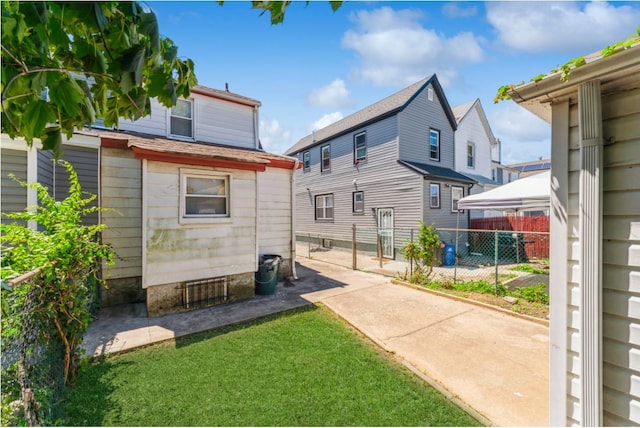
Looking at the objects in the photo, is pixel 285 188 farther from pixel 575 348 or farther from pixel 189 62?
pixel 575 348

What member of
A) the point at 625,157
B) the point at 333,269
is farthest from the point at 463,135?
the point at 625,157

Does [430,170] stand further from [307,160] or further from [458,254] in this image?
[307,160]

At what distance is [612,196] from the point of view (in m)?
2.01

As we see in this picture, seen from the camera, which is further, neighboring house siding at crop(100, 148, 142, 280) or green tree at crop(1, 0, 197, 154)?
neighboring house siding at crop(100, 148, 142, 280)

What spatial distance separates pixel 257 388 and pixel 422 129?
13.6 m

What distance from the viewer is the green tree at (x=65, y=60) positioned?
3.76 ft

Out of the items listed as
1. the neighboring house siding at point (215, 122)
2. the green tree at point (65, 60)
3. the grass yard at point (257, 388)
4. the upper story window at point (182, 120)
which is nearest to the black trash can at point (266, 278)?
the grass yard at point (257, 388)

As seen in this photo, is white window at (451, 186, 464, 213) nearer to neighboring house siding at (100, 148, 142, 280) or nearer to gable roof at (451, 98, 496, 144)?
gable roof at (451, 98, 496, 144)

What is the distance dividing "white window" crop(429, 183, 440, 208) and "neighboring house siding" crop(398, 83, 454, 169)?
175 cm

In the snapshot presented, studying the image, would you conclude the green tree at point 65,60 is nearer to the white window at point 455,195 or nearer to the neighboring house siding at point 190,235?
the neighboring house siding at point 190,235

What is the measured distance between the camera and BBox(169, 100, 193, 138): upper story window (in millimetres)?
8288

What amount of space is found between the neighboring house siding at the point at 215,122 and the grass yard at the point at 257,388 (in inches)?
255

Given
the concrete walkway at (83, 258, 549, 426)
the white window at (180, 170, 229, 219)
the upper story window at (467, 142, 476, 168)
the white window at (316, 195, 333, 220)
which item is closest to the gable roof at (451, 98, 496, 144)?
the upper story window at (467, 142, 476, 168)

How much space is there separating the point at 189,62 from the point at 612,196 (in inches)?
134
